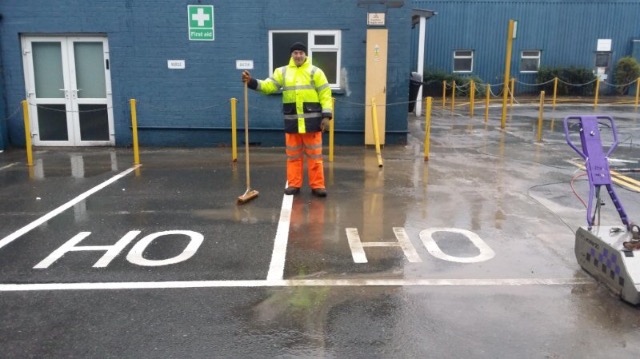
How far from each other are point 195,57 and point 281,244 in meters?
7.42

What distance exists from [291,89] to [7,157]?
22.8 ft

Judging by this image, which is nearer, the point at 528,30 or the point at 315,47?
the point at 315,47

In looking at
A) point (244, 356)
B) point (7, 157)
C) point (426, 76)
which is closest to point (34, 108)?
point (7, 157)

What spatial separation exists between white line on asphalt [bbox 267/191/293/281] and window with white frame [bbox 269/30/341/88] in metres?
5.20

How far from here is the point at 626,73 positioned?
30.5m

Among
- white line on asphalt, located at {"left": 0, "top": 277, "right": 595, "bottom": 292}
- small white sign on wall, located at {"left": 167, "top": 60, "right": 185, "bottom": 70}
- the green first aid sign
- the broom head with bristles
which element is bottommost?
white line on asphalt, located at {"left": 0, "top": 277, "right": 595, "bottom": 292}

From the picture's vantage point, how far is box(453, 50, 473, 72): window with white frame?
3139 cm

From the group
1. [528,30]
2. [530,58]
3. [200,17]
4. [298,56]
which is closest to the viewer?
[298,56]

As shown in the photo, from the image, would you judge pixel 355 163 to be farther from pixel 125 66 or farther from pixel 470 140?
pixel 125 66

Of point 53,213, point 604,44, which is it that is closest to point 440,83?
point 604,44

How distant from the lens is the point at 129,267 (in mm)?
5473

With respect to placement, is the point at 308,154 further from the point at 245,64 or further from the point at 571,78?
the point at 571,78

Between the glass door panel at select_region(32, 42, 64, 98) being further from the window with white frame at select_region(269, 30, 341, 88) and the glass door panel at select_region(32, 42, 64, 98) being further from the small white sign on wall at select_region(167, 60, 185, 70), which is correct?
the window with white frame at select_region(269, 30, 341, 88)

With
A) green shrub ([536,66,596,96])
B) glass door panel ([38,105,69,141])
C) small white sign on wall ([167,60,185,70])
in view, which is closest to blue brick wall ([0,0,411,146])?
small white sign on wall ([167,60,185,70])
